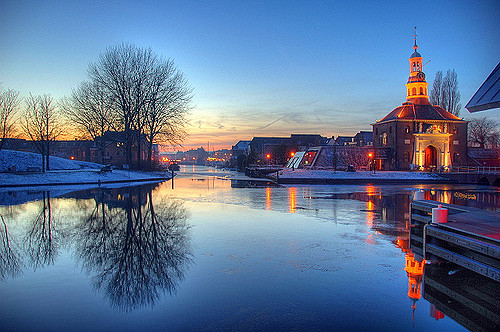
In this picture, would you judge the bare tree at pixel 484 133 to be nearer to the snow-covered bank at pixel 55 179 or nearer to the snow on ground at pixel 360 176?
the snow on ground at pixel 360 176

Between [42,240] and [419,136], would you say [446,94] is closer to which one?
[419,136]

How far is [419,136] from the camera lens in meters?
62.0

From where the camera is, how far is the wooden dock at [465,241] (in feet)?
26.7

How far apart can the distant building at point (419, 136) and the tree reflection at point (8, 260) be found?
58.9 m

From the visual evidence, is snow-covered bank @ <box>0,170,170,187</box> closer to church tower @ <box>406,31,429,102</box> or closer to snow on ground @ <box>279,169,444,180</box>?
snow on ground @ <box>279,169,444,180</box>

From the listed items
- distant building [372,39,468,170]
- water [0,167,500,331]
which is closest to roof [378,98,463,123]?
distant building [372,39,468,170]

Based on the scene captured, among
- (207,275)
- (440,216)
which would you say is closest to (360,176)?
(440,216)

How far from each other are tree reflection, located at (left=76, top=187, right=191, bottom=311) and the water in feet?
0.11

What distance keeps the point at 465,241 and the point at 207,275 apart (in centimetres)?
617

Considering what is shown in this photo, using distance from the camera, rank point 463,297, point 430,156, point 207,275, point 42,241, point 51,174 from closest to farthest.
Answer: point 463,297 < point 207,275 < point 42,241 < point 51,174 < point 430,156

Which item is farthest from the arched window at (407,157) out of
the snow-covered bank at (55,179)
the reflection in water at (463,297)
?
the reflection in water at (463,297)

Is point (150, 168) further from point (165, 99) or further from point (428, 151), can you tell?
point (428, 151)

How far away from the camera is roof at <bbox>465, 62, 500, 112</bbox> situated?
409 inches

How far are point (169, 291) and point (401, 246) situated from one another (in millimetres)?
7400
